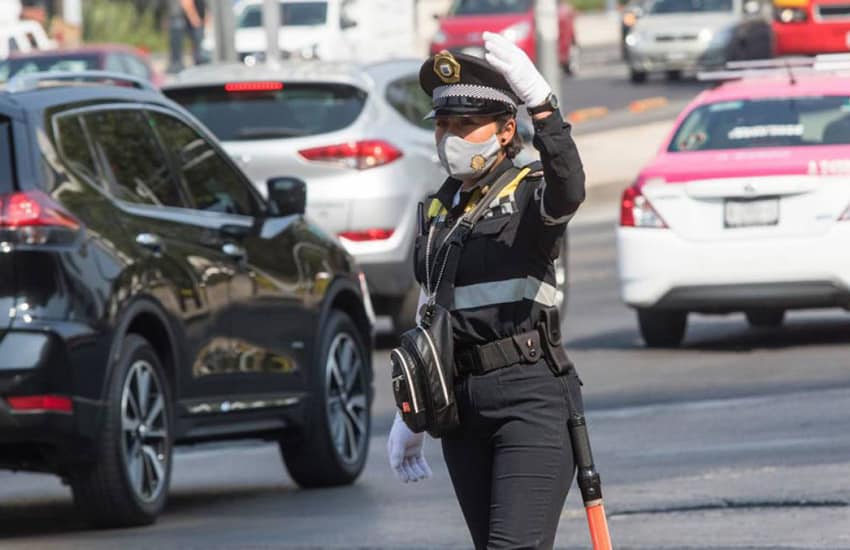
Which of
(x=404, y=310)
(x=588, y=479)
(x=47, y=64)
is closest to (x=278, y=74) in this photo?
(x=404, y=310)

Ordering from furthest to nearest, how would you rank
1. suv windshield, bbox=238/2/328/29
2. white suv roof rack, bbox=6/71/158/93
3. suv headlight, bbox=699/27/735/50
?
1. suv headlight, bbox=699/27/735/50
2. suv windshield, bbox=238/2/328/29
3. white suv roof rack, bbox=6/71/158/93

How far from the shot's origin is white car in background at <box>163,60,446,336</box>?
1441 centimetres

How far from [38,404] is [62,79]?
3417mm

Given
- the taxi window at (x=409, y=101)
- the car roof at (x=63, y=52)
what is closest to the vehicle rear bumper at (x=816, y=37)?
the car roof at (x=63, y=52)

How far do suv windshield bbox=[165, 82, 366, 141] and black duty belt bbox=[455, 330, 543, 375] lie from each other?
28.5 ft

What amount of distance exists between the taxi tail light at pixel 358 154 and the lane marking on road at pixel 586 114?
2124 cm

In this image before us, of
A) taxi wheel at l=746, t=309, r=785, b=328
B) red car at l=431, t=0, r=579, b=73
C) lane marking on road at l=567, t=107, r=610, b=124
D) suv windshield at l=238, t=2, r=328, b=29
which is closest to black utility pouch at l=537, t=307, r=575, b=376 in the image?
taxi wheel at l=746, t=309, r=785, b=328

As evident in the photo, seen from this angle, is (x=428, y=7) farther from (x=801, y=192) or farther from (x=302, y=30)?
(x=801, y=192)

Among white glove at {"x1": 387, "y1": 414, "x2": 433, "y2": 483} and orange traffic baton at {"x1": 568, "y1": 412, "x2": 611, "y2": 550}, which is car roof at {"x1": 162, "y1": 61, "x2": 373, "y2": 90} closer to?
white glove at {"x1": 387, "y1": 414, "x2": 433, "y2": 483}

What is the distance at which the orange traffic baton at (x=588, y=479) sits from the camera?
5840 mm

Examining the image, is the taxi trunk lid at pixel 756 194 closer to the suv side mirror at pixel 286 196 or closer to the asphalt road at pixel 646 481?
the asphalt road at pixel 646 481

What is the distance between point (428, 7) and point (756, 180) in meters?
52.1

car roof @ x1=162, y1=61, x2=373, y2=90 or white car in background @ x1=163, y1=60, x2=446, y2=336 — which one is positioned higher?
car roof @ x1=162, y1=61, x2=373, y2=90

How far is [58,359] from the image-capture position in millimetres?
8672
